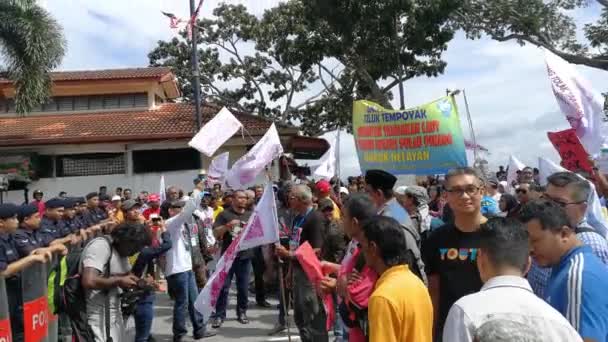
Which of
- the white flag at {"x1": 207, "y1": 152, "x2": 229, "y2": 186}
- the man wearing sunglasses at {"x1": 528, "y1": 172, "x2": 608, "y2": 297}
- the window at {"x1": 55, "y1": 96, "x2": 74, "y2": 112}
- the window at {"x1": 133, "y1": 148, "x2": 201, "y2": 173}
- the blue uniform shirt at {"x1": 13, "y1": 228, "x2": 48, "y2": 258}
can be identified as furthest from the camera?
the window at {"x1": 55, "y1": 96, "x2": 74, "y2": 112}

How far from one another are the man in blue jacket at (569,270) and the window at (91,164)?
22.9 m

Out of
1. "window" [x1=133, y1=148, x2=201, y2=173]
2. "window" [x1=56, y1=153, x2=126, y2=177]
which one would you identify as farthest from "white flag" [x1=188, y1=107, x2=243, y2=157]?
"window" [x1=56, y1=153, x2=126, y2=177]

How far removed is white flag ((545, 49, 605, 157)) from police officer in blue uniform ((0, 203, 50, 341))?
4583 mm

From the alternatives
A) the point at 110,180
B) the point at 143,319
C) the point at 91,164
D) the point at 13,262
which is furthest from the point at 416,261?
the point at 91,164

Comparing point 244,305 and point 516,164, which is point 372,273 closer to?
point 244,305

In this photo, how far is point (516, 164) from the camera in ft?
38.1

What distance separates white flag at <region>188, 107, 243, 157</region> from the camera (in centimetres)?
1038

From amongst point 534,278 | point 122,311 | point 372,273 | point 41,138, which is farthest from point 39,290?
point 41,138

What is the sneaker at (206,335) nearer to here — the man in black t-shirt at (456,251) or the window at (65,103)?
the man in black t-shirt at (456,251)

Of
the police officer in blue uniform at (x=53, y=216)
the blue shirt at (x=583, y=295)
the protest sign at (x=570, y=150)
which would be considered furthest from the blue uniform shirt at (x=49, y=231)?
the blue shirt at (x=583, y=295)

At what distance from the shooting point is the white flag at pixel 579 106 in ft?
16.6

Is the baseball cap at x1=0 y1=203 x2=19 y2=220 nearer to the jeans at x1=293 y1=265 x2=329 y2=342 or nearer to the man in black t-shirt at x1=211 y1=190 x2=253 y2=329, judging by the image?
the man in black t-shirt at x1=211 y1=190 x2=253 y2=329

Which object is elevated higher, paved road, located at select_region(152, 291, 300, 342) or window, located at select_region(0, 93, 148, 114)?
window, located at select_region(0, 93, 148, 114)

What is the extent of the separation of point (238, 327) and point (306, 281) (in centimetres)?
270
